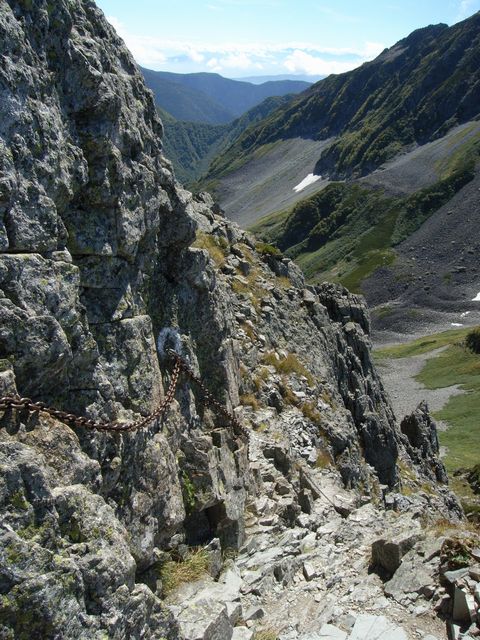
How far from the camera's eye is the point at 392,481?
125ft

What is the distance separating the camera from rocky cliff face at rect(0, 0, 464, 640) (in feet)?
29.2

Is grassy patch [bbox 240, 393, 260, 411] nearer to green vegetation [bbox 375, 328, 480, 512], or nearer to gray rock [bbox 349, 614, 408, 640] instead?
gray rock [bbox 349, 614, 408, 640]

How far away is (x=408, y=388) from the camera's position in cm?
12250

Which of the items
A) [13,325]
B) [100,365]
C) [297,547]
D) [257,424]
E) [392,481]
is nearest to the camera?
[13,325]

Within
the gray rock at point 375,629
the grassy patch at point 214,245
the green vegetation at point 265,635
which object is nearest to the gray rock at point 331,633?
the gray rock at point 375,629

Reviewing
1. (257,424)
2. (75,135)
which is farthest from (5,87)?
(257,424)

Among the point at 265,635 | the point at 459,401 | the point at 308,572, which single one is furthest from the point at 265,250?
the point at 459,401

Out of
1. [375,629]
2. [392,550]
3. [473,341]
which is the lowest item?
[473,341]

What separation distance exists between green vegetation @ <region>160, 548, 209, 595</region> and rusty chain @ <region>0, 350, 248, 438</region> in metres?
3.74

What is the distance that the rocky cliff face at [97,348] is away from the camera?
891 cm

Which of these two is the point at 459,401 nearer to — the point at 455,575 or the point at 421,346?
the point at 421,346

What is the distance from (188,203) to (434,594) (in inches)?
567

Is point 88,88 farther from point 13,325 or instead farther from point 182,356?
point 182,356

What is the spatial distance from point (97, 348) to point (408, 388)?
118369 mm
